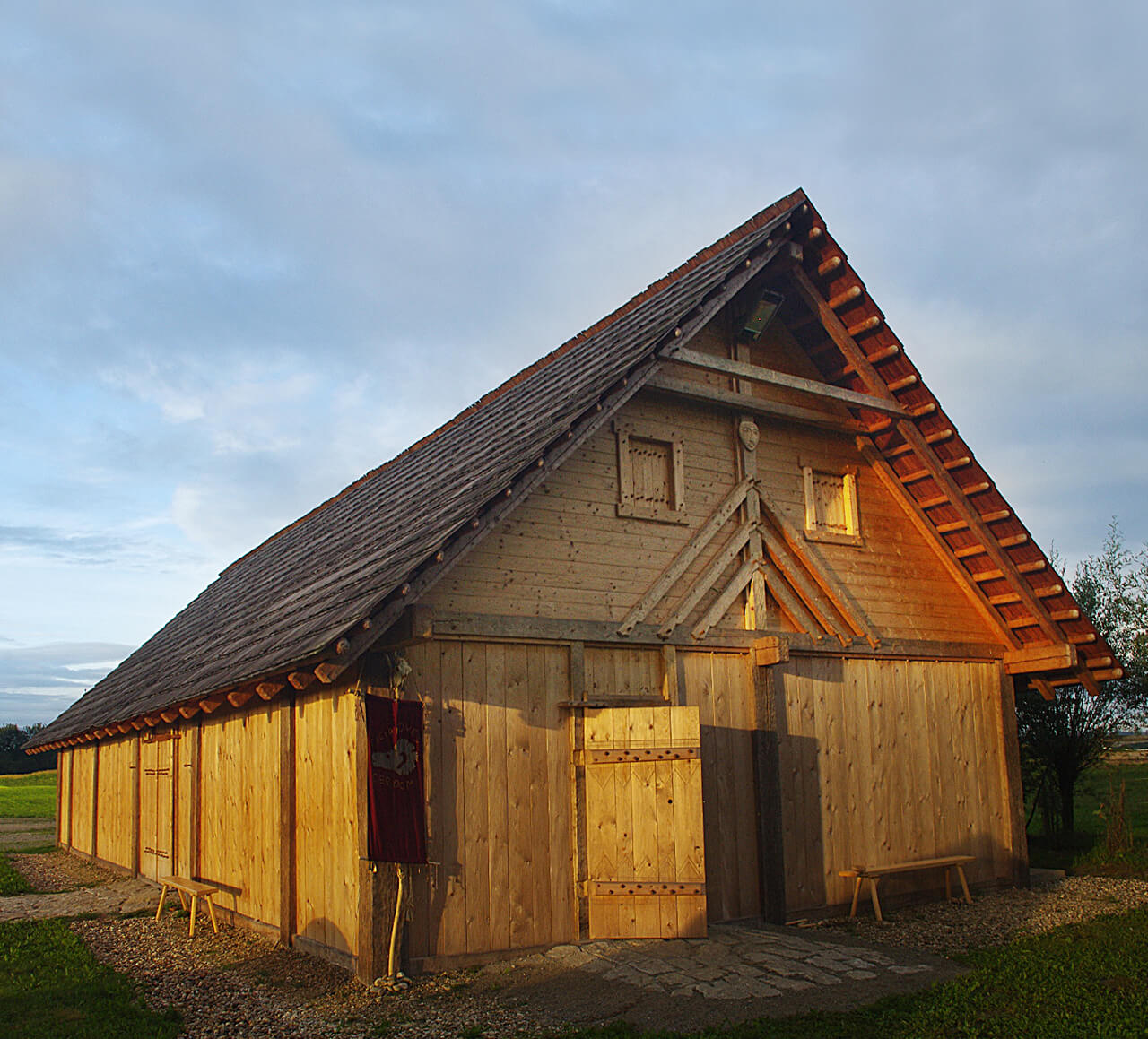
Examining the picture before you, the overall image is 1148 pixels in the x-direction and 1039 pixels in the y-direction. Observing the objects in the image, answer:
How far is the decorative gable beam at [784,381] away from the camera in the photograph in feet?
36.3

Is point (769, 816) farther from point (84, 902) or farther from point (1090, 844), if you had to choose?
point (1090, 844)

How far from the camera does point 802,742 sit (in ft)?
37.6

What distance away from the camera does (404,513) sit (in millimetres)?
11984

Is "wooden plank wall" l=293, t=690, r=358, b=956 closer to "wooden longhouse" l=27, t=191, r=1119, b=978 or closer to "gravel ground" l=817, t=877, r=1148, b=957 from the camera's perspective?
"wooden longhouse" l=27, t=191, r=1119, b=978

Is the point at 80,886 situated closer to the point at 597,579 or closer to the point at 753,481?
the point at 597,579

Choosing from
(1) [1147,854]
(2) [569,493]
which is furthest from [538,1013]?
(1) [1147,854]

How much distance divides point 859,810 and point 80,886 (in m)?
11.4

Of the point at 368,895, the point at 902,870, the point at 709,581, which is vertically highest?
the point at 709,581

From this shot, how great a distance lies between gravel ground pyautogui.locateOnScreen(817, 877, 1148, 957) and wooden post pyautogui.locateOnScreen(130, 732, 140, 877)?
10496mm

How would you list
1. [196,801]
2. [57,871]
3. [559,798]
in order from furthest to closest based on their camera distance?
[57,871] → [196,801] → [559,798]

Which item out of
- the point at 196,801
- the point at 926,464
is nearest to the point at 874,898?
the point at 926,464

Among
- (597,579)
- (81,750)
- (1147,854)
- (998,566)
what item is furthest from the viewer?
(81,750)

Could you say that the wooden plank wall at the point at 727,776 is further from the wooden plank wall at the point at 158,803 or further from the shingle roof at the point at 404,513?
the wooden plank wall at the point at 158,803

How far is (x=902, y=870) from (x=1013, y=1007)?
4.18 meters
